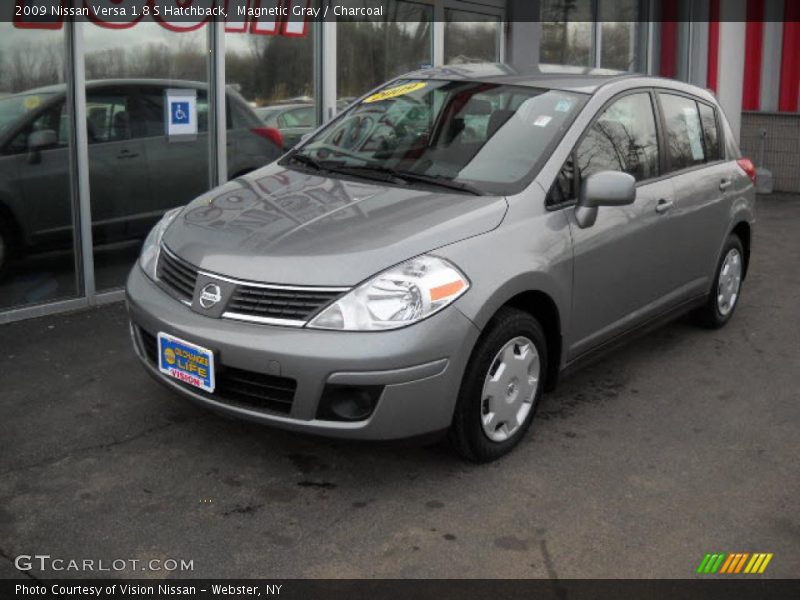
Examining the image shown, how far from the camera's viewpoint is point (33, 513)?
3520 millimetres

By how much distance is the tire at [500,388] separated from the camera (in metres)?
3.76

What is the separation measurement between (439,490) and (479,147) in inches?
62.9

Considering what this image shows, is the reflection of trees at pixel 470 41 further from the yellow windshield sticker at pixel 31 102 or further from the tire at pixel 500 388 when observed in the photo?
the tire at pixel 500 388

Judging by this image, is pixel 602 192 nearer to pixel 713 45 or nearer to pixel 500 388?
pixel 500 388

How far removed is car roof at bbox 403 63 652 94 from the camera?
476 cm

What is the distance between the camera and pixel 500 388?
12.8 ft

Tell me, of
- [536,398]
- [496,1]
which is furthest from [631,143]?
[496,1]

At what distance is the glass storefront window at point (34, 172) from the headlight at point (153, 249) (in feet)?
6.39

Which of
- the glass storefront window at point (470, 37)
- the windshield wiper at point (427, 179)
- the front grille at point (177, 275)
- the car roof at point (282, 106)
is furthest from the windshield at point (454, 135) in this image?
the glass storefront window at point (470, 37)

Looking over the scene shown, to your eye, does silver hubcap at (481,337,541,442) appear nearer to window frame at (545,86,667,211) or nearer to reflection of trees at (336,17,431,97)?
window frame at (545,86,667,211)

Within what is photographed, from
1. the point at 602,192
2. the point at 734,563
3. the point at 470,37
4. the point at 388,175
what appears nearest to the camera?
the point at 734,563

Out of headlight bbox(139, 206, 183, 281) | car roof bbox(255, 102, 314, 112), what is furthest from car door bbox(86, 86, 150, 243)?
headlight bbox(139, 206, 183, 281)

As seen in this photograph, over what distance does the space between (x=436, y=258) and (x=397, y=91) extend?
169cm

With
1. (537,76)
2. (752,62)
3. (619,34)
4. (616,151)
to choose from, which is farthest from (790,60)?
(616,151)
